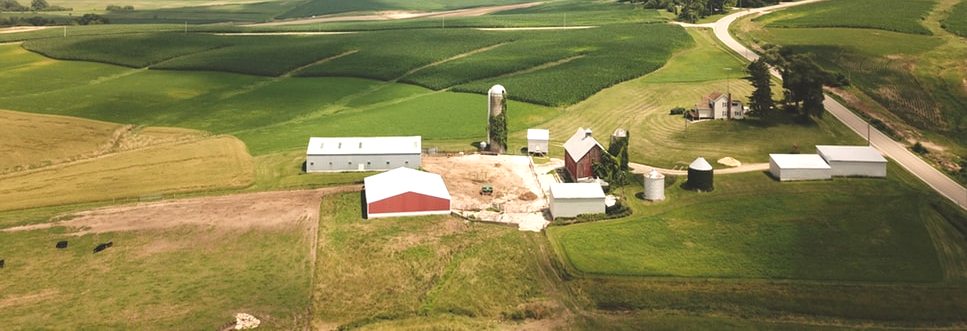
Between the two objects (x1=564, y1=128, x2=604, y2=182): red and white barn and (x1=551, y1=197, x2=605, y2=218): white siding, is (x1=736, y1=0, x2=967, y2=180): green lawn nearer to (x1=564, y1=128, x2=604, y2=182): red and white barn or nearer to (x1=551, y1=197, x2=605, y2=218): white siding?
(x1=564, y1=128, x2=604, y2=182): red and white barn

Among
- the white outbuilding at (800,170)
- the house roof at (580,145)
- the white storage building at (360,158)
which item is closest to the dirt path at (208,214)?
the white storage building at (360,158)

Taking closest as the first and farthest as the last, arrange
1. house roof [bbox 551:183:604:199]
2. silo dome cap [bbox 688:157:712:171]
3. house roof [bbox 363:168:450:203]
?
1. house roof [bbox 551:183:604:199]
2. house roof [bbox 363:168:450:203]
3. silo dome cap [bbox 688:157:712:171]

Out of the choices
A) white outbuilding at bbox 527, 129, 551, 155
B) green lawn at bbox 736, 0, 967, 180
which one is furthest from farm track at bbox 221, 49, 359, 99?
green lawn at bbox 736, 0, 967, 180

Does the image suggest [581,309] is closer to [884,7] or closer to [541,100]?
[541,100]

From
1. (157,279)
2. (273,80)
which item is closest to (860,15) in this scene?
(273,80)

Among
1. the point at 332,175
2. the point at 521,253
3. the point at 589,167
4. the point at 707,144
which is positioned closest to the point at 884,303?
the point at 521,253

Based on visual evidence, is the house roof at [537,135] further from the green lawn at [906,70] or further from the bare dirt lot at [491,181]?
the green lawn at [906,70]
